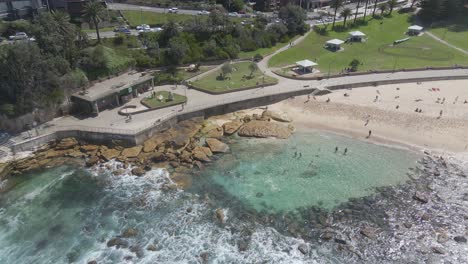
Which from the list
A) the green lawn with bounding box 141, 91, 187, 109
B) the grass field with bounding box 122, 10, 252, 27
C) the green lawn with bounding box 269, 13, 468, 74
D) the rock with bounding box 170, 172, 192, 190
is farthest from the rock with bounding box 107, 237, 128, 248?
the grass field with bounding box 122, 10, 252, 27

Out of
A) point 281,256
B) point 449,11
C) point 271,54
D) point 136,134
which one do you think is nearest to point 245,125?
point 136,134

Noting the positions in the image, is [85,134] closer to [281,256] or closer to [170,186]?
[170,186]

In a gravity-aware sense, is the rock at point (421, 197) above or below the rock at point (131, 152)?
below

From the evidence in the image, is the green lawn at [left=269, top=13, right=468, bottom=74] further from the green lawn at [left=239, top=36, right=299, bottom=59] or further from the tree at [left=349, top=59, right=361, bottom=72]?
the green lawn at [left=239, top=36, right=299, bottom=59]

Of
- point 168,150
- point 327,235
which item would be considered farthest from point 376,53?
point 327,235

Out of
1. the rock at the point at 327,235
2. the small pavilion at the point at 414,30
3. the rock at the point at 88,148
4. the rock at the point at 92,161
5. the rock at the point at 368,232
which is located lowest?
the rock at the point at 327,235

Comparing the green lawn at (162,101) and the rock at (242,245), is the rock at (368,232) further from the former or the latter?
the green lawn at (162,101)

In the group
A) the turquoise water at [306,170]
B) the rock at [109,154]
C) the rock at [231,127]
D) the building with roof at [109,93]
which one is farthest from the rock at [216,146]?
the building with roof at [109,93]
